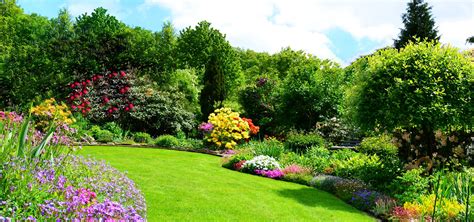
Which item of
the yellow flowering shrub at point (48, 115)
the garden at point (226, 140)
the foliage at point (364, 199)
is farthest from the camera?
the yellow flowering shrub at point (48, 115)

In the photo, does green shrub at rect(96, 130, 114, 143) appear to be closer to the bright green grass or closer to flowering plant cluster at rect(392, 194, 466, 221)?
the bright green grass

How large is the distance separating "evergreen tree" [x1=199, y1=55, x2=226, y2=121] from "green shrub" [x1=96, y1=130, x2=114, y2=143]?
5504 millimetres

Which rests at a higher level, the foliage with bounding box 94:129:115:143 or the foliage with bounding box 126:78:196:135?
the foliage with bounding box 126:78:196:135

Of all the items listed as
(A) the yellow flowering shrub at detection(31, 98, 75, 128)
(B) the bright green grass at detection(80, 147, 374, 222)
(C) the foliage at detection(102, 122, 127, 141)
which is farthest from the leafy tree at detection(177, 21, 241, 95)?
(B) the bright green grass at detection(80, 147, 374, 222)

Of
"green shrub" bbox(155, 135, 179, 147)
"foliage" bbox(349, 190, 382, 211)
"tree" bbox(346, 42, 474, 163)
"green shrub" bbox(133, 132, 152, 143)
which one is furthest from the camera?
"green shrub" bbox(133, 132, 152, 143)

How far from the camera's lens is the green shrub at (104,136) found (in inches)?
661

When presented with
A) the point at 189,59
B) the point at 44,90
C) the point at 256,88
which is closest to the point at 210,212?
the point at 256,88

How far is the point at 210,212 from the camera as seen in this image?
6.90 metres

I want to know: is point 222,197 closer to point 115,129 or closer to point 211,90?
point 115,129

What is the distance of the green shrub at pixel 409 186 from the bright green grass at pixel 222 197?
0.88 m

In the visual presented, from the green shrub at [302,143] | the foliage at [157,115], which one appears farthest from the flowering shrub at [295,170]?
the foliage at [157,115]

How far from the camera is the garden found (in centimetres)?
545

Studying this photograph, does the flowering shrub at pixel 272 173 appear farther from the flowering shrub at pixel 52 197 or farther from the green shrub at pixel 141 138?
the green shrub at pixel 141 138

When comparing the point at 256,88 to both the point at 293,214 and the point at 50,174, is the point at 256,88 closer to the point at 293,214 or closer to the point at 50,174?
the point at 293,214
